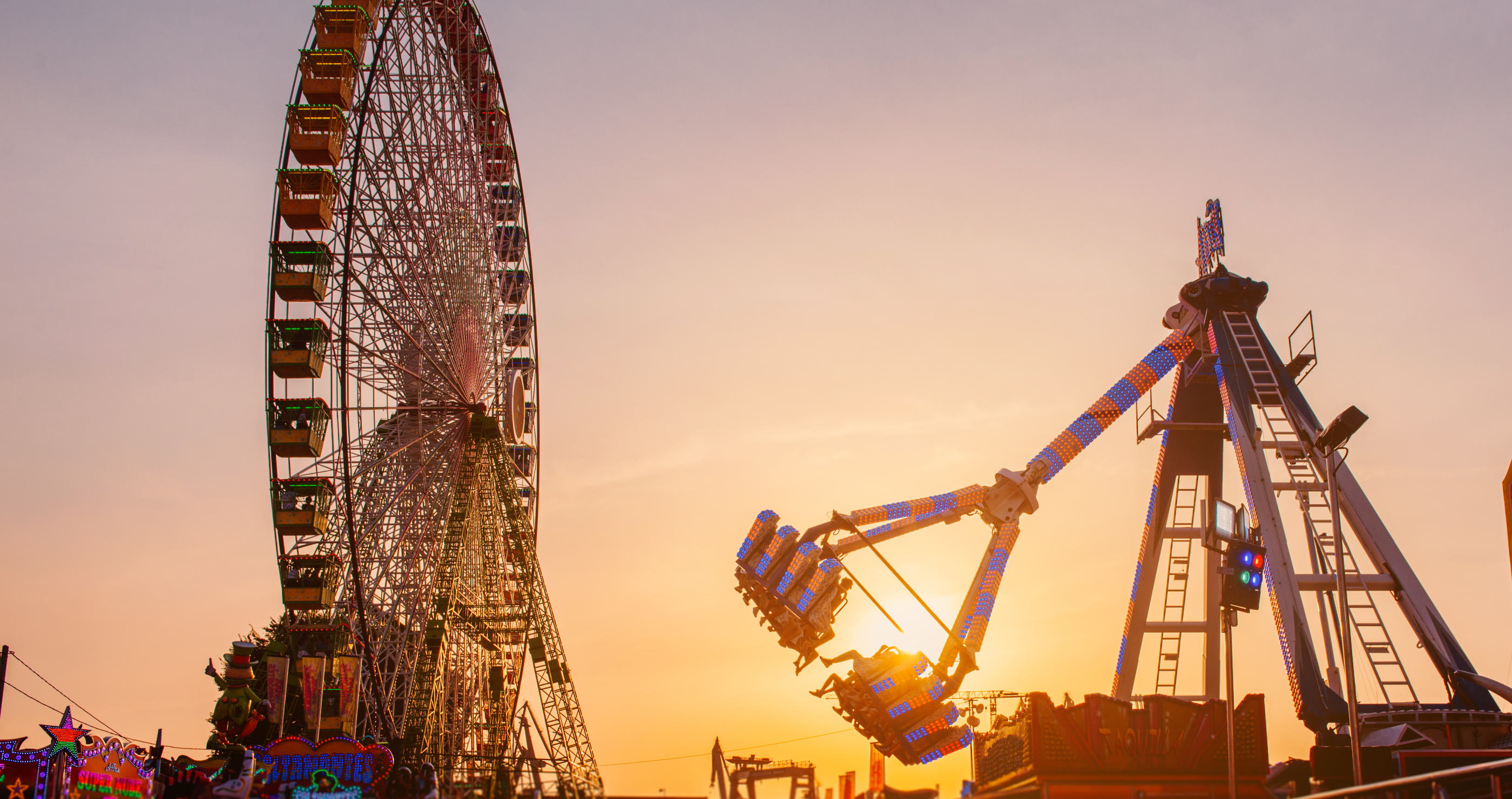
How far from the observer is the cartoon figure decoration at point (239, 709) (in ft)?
76.8

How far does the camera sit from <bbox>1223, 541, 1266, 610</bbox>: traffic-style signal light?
55.7ft

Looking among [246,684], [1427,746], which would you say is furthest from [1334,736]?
[246,684]

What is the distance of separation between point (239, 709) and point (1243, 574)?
17069mm

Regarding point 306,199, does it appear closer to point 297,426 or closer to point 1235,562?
point 297,426

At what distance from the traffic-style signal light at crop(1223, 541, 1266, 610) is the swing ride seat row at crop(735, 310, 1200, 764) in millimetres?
13197

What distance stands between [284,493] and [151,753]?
417 inches

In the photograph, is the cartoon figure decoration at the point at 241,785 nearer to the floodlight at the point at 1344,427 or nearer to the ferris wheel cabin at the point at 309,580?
the ferris wheel cabin at the point at 309,580

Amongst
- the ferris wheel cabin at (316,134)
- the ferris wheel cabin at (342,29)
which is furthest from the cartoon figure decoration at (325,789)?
the ferris wheel cabin at (342,29)

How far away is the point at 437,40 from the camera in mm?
36219

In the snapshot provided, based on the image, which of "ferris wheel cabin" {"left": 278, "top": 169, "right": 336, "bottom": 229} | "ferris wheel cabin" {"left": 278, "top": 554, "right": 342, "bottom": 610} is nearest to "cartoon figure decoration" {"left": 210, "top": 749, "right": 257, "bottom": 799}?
"ferris wheel cabin" {"left": 278, "top": 554, "right": 342, "bottom": 610}

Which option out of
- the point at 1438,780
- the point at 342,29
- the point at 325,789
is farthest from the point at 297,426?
the point at 1438,780

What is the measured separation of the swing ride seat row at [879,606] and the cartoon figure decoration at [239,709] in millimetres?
11177

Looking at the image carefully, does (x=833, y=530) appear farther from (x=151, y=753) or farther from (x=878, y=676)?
(x=151, y=753)

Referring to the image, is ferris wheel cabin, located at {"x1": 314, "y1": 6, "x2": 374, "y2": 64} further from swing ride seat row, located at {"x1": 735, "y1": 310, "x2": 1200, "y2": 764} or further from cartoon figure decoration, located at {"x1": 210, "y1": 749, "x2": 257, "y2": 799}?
cartoon figure decoration, located at {"x1": 210, "y1": 749, "x2": 257, "y2": 799}
